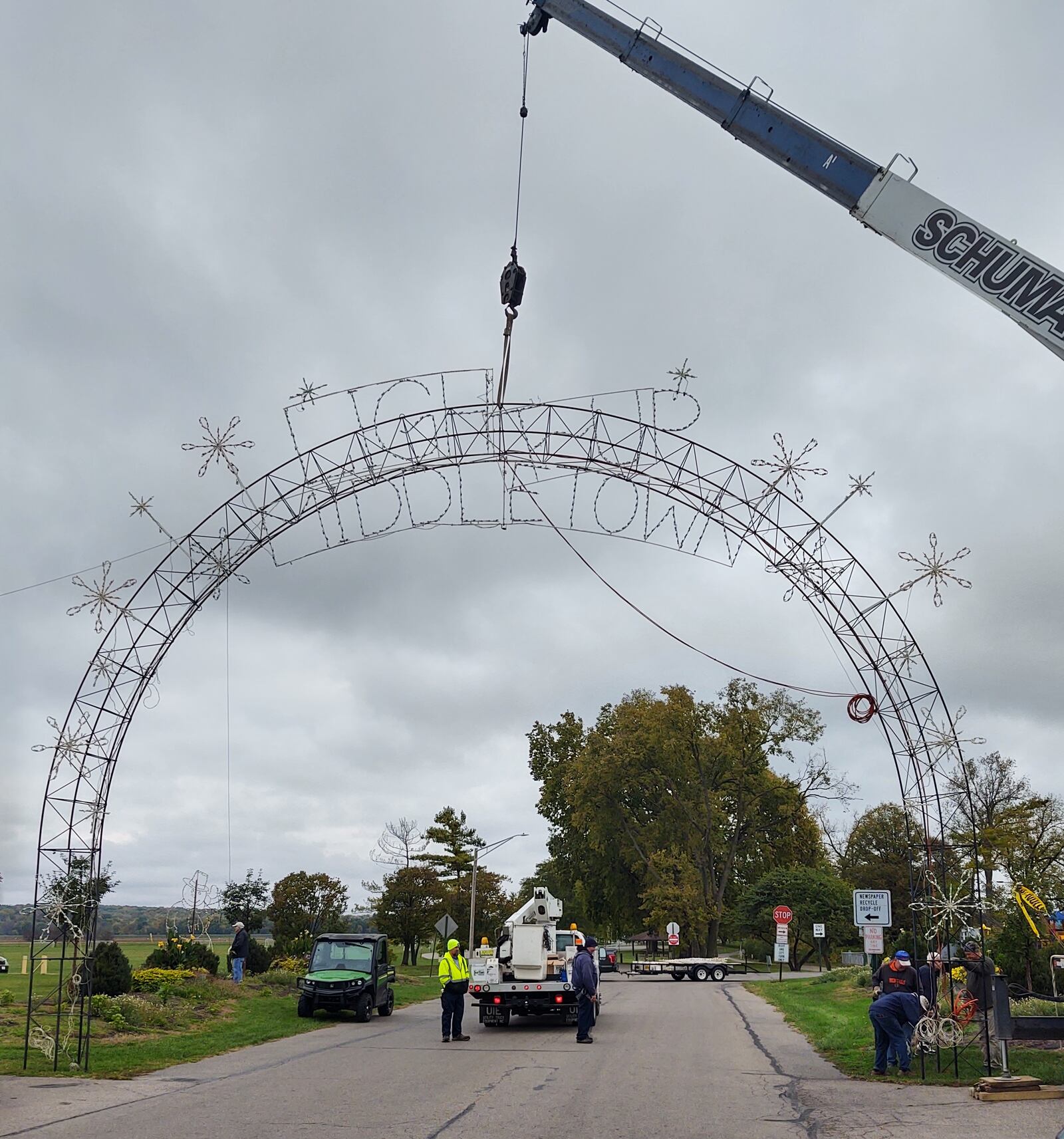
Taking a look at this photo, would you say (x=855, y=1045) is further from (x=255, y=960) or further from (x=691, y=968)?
(x=691, y=968)

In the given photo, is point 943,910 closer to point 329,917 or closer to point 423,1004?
point 423,1004

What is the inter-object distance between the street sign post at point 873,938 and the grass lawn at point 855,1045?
138cm

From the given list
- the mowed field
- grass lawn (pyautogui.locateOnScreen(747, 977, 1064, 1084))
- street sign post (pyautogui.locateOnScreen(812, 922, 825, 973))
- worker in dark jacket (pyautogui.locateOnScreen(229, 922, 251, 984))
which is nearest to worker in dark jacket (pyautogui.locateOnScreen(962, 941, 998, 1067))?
grass lawn (pyautogui.locateOnScreen(747, 977, 1064, 1084))

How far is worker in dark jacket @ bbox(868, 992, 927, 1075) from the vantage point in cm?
1473

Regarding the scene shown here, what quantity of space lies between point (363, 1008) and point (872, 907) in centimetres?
1049

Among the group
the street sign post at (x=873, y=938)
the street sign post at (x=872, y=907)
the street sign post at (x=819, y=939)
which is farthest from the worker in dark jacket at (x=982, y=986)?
the street sign post at (x=819, y=939)

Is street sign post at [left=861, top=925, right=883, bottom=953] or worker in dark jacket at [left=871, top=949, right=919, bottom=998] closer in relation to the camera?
worker in dark jacket at [left=871, top=949, right=919, bottom=998]

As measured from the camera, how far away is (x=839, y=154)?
12391 millimetres

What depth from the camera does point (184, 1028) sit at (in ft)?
66.3

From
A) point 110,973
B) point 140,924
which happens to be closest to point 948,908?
point 110,973

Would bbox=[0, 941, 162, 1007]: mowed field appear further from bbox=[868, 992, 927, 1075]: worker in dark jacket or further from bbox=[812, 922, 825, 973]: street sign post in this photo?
bbox=[812, 922, 825, 973]: street sign post

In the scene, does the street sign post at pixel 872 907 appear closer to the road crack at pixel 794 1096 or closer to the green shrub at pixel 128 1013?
the road crack at pixel 794 1096

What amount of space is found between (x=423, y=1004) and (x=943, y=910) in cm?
1782

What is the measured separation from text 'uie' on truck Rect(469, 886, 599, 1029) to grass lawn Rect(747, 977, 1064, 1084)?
15.6ft
